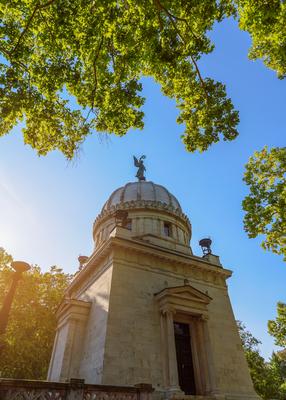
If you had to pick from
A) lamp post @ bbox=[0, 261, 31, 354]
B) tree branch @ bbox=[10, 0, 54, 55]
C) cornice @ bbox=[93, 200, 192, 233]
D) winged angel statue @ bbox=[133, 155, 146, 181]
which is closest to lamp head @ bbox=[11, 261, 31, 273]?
lamp post @ bbox=[0, 261, 31, 354]

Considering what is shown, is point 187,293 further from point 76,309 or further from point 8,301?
point 8,301

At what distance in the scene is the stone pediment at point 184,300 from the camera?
14345 millimetres

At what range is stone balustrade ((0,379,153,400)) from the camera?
277 inches

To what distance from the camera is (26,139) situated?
1215cm

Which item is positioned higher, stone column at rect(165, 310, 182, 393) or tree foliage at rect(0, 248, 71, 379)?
tree foliage at rect(0, 248, 71, 379)

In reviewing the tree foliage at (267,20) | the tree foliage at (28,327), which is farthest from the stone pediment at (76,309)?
the tree foliage at (267,20)

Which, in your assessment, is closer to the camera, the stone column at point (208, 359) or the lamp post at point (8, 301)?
the lamp post at point (8, 301)

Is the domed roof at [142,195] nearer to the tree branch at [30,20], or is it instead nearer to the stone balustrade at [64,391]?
the tree branch at [30,20]

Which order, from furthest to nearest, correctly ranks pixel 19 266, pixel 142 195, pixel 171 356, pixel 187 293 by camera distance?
pixel 142 195, pixel 187 293, pixel 171 356, pixel 19 266

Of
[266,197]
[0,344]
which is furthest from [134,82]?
[0,344]

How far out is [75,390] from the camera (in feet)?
25.5

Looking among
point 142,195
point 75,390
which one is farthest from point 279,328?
point 75,390

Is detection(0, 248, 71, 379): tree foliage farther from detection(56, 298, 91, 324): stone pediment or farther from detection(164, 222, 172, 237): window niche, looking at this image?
detection(164, 222, 172, 237): window niche

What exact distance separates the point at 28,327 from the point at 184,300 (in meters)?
17.8
